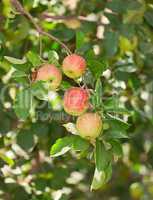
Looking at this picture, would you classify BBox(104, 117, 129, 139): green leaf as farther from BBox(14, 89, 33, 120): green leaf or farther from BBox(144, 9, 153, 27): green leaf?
BBox(144, 9, 153, 27): green leaf

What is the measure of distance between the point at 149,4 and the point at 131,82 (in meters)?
0.26

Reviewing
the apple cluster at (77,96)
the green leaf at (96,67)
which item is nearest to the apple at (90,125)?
the apple cluster at (77,96)

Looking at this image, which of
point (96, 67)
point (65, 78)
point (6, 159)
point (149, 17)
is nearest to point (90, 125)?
point (96, 67)

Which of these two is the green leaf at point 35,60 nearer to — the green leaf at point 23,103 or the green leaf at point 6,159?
the green leaf at point 23,103

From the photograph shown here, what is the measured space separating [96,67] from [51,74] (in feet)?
0.40

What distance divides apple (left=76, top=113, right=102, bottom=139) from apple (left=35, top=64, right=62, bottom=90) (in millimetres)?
89

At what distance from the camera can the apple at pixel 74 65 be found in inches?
45.6

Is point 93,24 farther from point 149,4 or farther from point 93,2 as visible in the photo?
point 149,4

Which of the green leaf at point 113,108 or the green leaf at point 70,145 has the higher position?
the green leaf at point 113,108

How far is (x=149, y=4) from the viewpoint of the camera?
186 cm

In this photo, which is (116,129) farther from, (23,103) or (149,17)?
(149,17)

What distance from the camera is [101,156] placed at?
116 centimetres

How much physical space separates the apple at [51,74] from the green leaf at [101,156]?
0.49ft

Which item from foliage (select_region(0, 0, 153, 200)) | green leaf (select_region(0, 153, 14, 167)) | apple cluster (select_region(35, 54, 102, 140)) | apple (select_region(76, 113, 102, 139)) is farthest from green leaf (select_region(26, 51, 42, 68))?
green leaf (select_region(0, 153, 14, 167))
